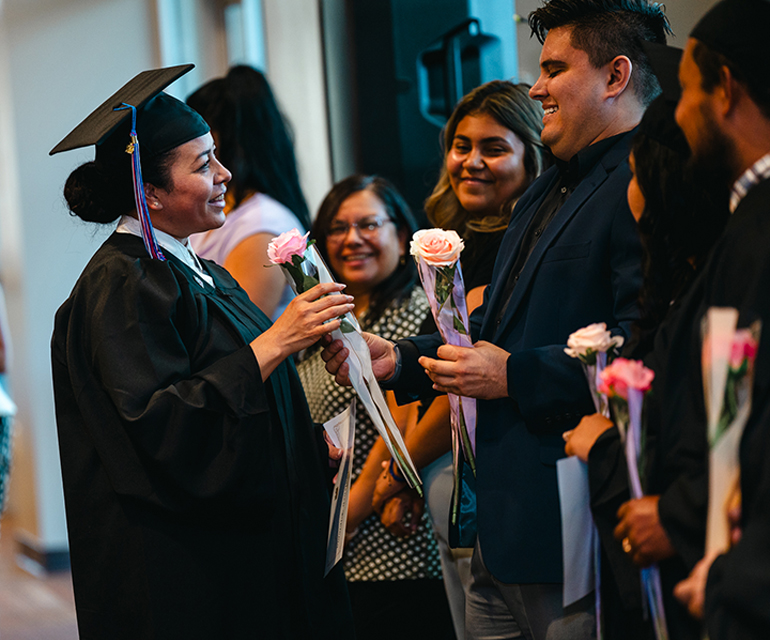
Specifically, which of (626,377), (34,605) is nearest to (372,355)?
(626,377)

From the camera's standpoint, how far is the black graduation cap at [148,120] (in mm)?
1865

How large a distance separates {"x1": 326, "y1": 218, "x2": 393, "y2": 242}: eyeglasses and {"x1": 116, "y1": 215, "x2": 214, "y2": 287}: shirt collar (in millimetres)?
701

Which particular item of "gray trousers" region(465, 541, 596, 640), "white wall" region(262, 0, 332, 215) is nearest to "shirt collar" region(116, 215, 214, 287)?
"gray trousers" region(465, 541, 596, 640)

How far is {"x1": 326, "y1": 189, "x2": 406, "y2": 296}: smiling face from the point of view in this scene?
2.70m

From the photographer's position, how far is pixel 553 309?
1710mm

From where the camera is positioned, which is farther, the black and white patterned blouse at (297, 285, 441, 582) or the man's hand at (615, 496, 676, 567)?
the black and white patterned blouse at (297, 285, 441, 582)

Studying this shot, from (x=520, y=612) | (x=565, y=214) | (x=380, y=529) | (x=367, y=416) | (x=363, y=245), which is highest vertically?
(x=565, y=214)

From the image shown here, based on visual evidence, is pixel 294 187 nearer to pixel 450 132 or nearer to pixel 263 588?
pixel 450 132

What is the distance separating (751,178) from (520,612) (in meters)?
1.00

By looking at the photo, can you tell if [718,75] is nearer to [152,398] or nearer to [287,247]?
[287,247]

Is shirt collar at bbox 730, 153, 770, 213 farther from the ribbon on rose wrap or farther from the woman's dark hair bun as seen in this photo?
the woman's dark hair bun

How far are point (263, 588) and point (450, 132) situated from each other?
4.40ft

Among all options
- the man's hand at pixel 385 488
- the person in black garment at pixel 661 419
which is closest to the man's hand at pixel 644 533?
the person in black garment at pixel 661 419

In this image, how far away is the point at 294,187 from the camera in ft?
10.3
